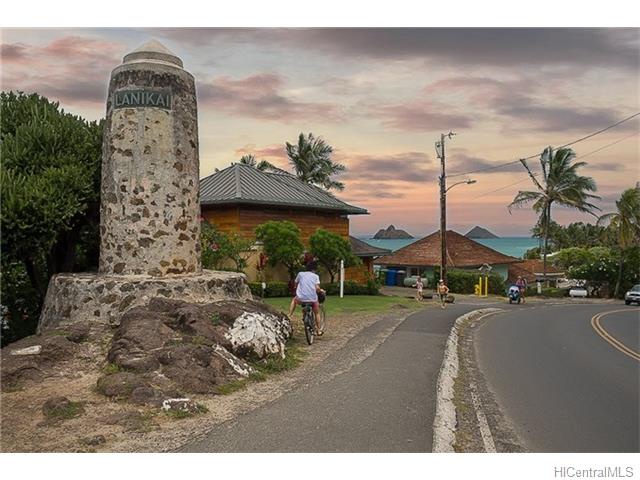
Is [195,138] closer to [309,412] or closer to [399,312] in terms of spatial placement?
[309,412]

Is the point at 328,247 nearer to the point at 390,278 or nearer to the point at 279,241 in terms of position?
the point at 279,241

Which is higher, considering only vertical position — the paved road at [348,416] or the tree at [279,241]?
the tree at [279,241]

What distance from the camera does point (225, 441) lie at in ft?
18.7

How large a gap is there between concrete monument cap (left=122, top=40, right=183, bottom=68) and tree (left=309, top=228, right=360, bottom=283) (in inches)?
767

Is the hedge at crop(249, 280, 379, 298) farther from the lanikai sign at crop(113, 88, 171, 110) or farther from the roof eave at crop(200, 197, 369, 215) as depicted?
the lanikai sign at crop(113, 88, 171, 110)

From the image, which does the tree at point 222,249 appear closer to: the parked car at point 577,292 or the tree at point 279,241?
the tree at point 279,241

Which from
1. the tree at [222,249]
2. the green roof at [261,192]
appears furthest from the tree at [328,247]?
the tree at [222,249]

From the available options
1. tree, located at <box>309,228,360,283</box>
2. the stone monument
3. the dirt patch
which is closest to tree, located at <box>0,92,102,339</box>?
the stone monument

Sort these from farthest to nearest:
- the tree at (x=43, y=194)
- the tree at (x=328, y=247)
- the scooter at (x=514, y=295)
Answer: the scooter at (x=514, y=295), the tree at (x=328, y=247), the tree at (x=43, y=194)

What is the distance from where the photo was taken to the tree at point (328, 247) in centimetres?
3002

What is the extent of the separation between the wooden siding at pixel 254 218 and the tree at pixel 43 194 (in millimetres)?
14513

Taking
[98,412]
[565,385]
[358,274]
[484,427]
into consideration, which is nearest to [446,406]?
[484,427]

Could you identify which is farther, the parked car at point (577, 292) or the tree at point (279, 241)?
the parked car at point (577, 292)

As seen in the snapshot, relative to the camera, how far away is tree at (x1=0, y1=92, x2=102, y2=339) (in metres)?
10.4
